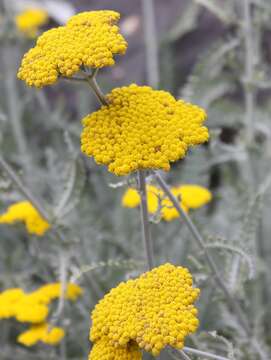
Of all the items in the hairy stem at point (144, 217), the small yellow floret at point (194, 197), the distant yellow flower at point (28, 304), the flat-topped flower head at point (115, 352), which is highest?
the small yellow floret at point (194, 197)

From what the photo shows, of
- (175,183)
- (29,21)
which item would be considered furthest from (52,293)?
(29,21)

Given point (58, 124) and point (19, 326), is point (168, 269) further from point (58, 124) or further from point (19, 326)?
point (58, 124)

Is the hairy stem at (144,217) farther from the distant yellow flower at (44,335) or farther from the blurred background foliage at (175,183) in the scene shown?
the distant yellow flower at (44,335)

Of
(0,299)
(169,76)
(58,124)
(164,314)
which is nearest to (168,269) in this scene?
(164,314)

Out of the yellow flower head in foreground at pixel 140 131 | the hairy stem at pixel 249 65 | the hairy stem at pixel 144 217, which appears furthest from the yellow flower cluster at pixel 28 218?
the hairy stem at pixel 249 65

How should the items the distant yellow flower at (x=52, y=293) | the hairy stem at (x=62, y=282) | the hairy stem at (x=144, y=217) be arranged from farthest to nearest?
the distant yellow flower at (x=52, y=293)
the hairy stem at (x=62, y=282)
the hairy stem at (x=144, y=217)

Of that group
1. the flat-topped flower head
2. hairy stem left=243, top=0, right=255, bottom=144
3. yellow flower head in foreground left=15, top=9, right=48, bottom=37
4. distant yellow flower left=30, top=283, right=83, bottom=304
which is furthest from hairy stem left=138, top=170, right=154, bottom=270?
yellow flower head in foreground left=15, top=9, right=48, bottom=37
